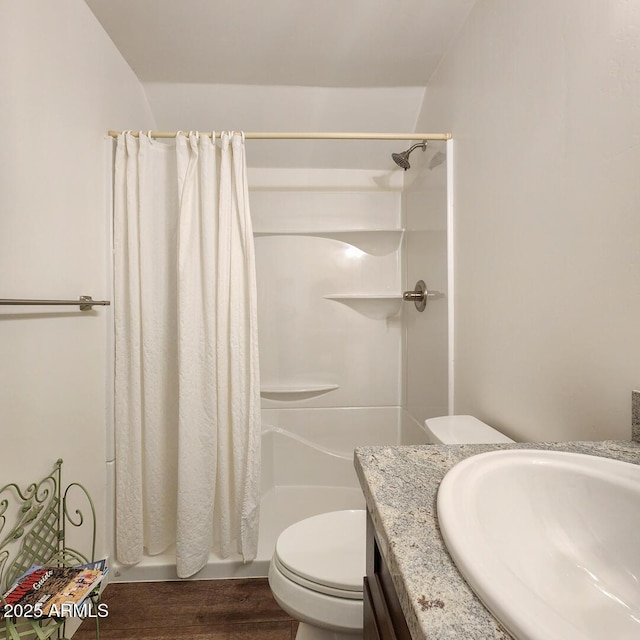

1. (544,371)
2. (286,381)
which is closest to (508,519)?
(544,371)

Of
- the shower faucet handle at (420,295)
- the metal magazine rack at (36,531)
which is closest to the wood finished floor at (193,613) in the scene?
the metal magazine rack at (36,531)

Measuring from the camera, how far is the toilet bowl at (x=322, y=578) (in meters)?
1.01

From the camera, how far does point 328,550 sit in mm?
1146

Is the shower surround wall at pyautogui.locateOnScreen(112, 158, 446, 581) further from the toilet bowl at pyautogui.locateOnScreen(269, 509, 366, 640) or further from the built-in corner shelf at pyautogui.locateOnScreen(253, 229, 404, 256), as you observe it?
the toilet bowl at pyautogui.locateOnScreen(269, 509, 366, 640)

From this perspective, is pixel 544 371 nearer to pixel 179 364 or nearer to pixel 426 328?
pixel 426 328

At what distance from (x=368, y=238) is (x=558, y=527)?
80.7 inches

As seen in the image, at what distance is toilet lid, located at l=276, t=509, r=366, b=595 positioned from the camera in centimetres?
103

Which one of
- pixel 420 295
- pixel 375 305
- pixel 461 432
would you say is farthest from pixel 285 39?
pixel 461 432

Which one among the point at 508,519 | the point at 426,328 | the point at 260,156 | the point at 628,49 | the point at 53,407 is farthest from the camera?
the point at 260,156

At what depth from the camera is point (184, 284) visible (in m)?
1.59

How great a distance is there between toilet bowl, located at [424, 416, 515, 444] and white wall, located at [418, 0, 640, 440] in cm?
8

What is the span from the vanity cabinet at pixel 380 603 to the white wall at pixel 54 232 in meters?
1.02

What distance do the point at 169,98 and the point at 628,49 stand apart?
1958mm

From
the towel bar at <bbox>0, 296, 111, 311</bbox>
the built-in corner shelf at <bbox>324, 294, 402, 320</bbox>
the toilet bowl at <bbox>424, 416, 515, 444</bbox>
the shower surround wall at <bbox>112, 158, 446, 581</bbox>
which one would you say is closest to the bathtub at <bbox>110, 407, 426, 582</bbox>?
the shower surround wall at <bbox>112, 158, 446, 581</bbox>
